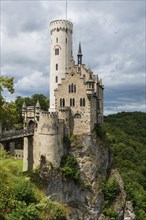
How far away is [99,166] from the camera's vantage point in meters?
65.8

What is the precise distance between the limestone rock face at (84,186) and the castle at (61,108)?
8.84 feet

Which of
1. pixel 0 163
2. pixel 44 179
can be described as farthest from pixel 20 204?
pixel 44 179

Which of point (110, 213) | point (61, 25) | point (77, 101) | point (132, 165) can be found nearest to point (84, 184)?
point (110, 213)

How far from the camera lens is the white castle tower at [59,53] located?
6750cm

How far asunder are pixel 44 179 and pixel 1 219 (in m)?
19.6

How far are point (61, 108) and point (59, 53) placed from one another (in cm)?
1349

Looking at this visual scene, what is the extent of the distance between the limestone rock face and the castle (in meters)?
2.70

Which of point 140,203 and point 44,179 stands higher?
point 44,179

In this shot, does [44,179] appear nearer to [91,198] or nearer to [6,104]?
[91,198]

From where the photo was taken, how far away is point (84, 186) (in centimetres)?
6066

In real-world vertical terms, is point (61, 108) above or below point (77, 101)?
below

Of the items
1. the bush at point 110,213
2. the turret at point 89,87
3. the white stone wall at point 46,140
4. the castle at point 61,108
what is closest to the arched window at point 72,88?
the castle at point 61,108

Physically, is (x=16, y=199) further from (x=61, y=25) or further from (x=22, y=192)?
(x=61, y=25)

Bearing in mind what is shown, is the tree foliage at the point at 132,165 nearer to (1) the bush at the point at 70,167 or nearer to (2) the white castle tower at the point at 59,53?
(1) the bush at the point at 70,167
